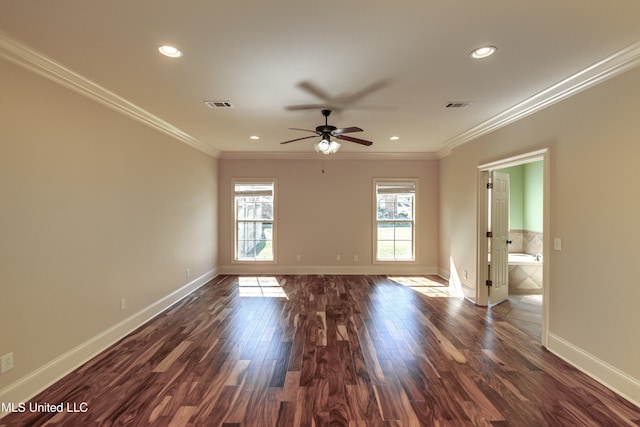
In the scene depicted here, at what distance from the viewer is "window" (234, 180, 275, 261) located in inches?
247

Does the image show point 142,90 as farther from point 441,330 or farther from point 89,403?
point 441,330

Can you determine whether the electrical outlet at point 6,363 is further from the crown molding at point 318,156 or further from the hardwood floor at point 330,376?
the crown molding at point 318,156

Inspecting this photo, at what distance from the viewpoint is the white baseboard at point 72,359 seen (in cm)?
205

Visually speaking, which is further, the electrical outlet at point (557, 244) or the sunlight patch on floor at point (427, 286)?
the sunlight patch on floor at point (427, 286)

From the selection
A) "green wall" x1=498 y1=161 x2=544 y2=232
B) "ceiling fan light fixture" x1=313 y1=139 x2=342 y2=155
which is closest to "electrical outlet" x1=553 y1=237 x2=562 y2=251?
"ceiling fan light fixture" x1=313 y1=139 x2=342 y2=155

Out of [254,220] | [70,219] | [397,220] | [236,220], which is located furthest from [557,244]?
[236,220]

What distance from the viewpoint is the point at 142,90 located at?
2.84 meters

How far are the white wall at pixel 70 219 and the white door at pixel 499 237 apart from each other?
200 inches

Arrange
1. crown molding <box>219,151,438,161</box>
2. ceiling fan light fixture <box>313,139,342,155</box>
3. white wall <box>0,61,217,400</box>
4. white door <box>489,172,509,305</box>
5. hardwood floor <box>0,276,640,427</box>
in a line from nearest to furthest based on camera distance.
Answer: hardwood floor <box>0,276,640,427</box>
white wall <box>0,61,217,400</box>
ceiling fan light fixture <box>313,139,342,155</box>
white door <box>489,172,509,305</box>
crown molding <box>219,151,438,161</box>

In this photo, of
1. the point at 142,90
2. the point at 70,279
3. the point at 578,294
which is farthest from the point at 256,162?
the point at 578,294

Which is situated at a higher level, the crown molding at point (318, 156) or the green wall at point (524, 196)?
the crown molding at point (318, 156)

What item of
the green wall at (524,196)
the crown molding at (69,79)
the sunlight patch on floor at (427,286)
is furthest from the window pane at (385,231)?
the crown molding at (69,79)

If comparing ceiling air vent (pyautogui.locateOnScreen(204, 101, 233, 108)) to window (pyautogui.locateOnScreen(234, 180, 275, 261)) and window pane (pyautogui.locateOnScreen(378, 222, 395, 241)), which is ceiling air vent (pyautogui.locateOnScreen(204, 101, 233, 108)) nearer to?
window (pyautogui.locateOnScreen(234, 180, 275, 261))

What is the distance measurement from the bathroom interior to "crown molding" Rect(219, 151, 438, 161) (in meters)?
1.97
